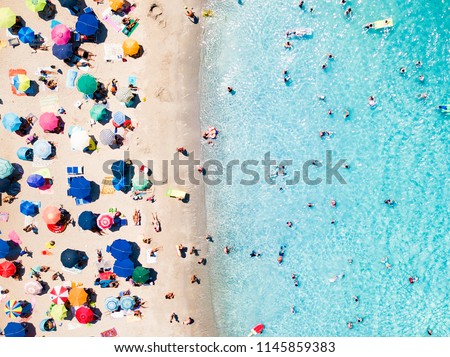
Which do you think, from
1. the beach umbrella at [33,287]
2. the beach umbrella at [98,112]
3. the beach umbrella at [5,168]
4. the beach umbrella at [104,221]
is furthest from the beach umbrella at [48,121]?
the beach umbrella at [33,287]

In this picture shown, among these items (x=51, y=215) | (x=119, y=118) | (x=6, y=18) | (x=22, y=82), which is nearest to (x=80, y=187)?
(x=51, y=215)

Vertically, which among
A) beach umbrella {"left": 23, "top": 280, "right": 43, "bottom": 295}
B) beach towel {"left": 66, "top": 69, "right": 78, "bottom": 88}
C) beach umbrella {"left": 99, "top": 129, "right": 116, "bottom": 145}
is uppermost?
beach towel {"left": 66, "top": 69, "right": 78, "bottom": 88}

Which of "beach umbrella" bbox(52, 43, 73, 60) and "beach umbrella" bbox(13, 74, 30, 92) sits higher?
"beach umbrella" bbox(52, 43, 73, 60)

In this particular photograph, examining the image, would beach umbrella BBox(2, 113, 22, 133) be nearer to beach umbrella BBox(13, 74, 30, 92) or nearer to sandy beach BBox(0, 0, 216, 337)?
sandy beach BBox(0, 0, 216, 337)

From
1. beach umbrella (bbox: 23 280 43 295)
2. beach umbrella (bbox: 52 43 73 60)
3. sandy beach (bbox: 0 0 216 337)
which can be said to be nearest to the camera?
beach umbrella (bbox: 52 43 73 60)

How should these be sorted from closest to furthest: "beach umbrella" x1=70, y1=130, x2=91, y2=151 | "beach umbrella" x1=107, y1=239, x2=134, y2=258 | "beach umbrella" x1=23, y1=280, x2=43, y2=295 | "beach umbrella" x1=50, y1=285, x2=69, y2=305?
1. "beach umbrella" x1=107, y1=239, x2=134, y2=258
2. "beach umbrella" x1=70, y1=130, x2=91, y2=151
3. "beach umbrella" x1=23, y1=280, x2=43, y2=295
4. "beach umbrella" x1=50, y1=285, x2=69, y2=305

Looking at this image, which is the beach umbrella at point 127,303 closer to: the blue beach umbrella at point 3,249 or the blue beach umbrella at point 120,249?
the blue beach umbrella at point 120,249

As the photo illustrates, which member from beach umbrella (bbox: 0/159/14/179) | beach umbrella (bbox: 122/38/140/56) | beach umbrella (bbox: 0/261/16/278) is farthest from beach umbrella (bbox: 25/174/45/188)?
beach umbrella (bbox: 122/38/140/56)
